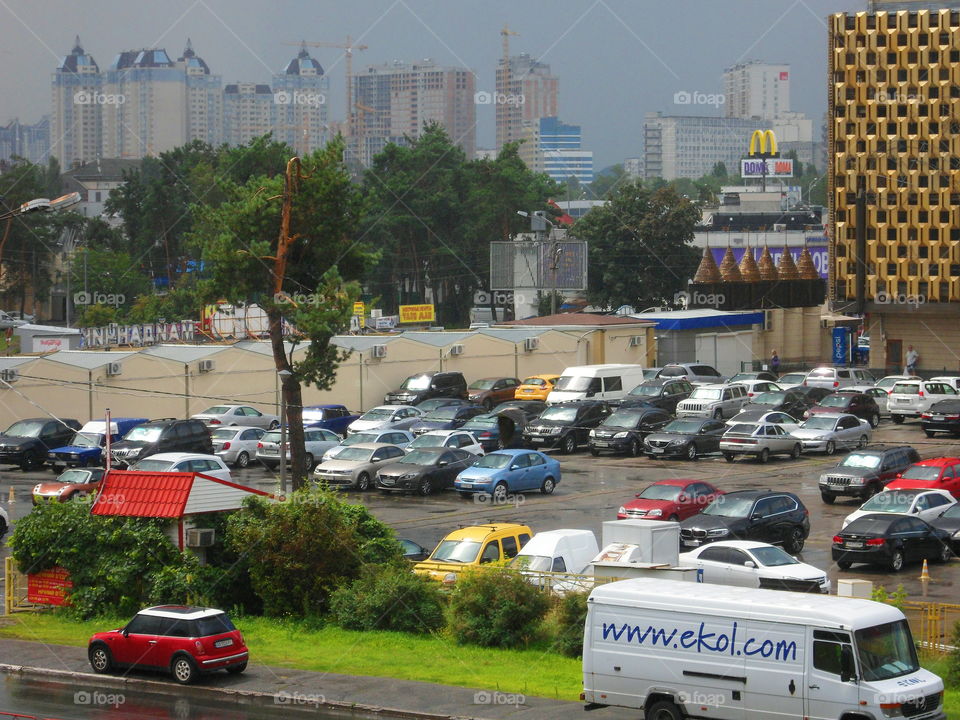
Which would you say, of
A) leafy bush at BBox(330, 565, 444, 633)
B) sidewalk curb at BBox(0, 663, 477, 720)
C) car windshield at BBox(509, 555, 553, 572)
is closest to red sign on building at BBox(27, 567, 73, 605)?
sidewalk curb at BBox(0, 663, 477, 720)

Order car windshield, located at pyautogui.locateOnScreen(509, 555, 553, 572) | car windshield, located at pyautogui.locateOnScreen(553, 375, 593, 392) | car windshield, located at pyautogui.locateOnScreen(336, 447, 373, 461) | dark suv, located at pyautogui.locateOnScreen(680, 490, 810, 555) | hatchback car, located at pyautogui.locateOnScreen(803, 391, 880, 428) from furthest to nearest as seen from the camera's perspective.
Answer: car windshield, located at pyautogui.locateOnScreen(553, 375, 593, 392) → hatchback car, located at pyautogui.locateOnScreen(803, 391, 880, 428) → car windshield, located at pyautogui.locateOnScreen(336, 447, 373, 461) → dark suv, located at pyautogui.locateOnScreen(680, 490, 810, 555) → car windshield, located at pyautogui.locateOnScreen(509, 555, 553, 572)

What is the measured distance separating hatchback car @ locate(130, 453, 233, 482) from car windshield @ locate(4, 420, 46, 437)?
835cm

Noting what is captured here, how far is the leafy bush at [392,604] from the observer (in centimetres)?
2158

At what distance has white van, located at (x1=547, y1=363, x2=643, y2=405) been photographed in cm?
4991

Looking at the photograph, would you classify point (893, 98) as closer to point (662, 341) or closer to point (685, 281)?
point (662, 341)

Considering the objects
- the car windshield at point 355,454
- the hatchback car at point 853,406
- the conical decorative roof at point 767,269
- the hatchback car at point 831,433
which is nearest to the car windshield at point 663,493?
the car windshield at point 355,454

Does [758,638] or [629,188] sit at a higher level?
[629,188]

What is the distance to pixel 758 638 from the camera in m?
15.0

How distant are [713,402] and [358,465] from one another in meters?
15.5

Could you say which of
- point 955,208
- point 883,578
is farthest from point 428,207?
point 883,578

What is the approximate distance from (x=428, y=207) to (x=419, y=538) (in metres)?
84.5

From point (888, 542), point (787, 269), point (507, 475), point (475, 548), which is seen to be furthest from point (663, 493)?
point (787, 269)

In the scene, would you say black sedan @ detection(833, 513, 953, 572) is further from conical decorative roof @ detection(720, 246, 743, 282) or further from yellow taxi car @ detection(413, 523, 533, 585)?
conical decorative roof @ detection(720, 246, 743, 282)

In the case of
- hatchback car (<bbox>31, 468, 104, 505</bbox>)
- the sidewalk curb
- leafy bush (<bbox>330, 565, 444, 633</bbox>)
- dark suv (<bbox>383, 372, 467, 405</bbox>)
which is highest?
dark suv (<bbox>383, 372, 467, 405</bbox>)
